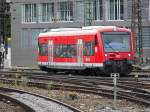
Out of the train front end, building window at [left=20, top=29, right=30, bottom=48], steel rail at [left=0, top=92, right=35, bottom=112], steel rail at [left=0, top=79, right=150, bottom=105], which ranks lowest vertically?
steel rail at [left=0, top=92, right=35, bottom=112]

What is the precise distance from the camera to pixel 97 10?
219 feet

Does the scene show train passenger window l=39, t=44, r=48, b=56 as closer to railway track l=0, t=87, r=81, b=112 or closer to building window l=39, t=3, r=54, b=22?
railway track l=0, t=87, r=81, b=112

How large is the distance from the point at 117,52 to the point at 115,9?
31877mm

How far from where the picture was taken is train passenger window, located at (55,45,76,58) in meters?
37.0

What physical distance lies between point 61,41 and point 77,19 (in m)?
30.2

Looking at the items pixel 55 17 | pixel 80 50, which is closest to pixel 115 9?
pixel 55 17

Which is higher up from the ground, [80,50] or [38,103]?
[80,50]

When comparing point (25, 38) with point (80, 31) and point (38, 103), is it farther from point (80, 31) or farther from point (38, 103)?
point (38, 103)

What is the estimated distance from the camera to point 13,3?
74188 millimetres

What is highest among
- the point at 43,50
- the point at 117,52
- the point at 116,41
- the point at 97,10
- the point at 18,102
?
the point at 97,10

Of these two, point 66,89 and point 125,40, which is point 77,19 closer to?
point 125,40

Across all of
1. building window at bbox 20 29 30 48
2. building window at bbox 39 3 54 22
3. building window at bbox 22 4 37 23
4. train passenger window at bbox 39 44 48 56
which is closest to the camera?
train passenger window at bbox 39 44 48 56

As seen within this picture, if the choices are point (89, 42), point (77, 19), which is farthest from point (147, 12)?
point (89, 42)

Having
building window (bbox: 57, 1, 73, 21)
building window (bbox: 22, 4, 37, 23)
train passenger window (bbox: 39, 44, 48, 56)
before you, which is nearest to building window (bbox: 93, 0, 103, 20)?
building window (bbox: 57, 1, 73, 21)
